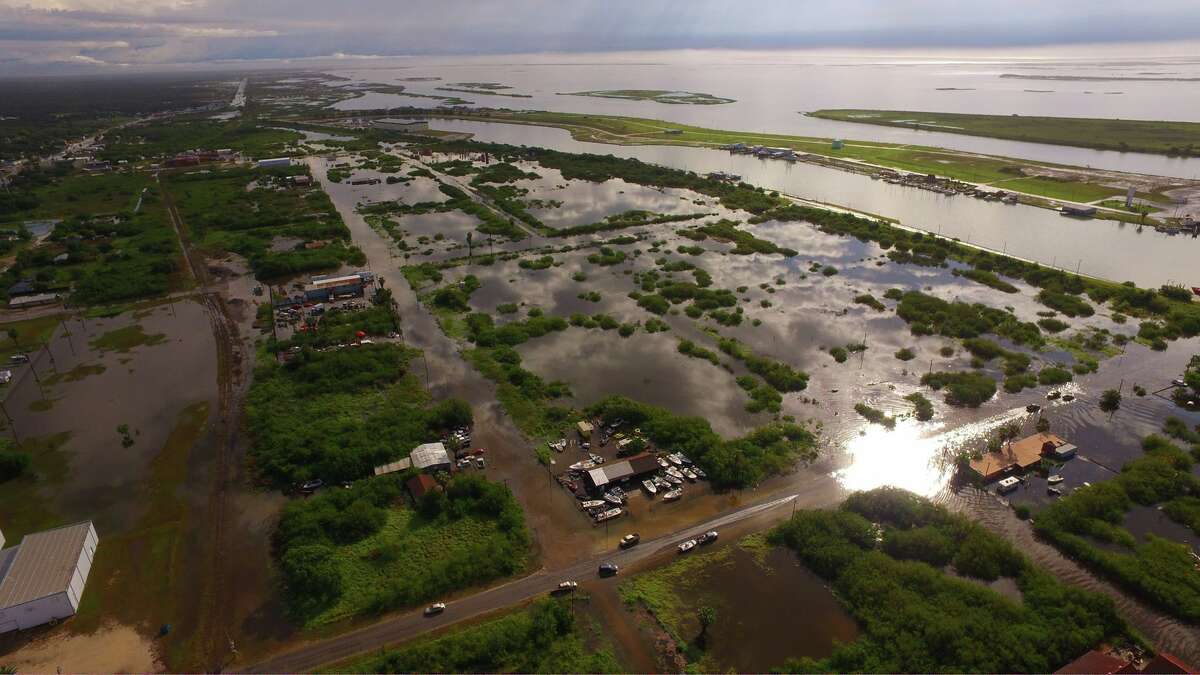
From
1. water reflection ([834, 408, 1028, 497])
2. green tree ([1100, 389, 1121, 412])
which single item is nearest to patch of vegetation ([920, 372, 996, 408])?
water reflection ([834, 408, 1028, 497])

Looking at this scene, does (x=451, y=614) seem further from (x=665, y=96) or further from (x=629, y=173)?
(x=665, y=96)

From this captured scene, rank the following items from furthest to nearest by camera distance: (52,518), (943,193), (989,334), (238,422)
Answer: (943,193)
(989,334)
(238,422)
(52,518)

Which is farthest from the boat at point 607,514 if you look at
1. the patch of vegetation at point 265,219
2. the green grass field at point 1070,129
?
the green grass field at point 1070,129

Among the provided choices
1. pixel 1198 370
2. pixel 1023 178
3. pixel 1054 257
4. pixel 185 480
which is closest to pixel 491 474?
pixel 185 480

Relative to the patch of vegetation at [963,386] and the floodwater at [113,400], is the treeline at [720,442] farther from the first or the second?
the floodwater at [113,400]

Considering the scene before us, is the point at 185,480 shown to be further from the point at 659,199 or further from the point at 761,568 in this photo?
the point at 659,199

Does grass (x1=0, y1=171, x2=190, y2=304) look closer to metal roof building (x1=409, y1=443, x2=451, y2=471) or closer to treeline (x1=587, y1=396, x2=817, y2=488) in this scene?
metal roof building (x1=409, y1=443, x2=451, y2=471)
